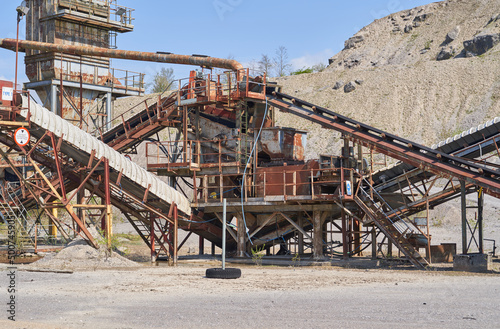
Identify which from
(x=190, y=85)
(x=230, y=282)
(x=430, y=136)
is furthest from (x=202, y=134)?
(x=430, y=136)

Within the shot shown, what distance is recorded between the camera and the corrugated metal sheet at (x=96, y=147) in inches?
989

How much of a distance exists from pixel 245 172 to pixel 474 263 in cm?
997

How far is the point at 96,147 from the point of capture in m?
26.2

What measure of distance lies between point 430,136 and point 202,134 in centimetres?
3335

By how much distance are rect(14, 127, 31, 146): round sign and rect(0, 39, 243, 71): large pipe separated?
31.3 ft

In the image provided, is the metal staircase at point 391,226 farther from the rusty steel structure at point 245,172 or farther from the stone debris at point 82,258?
the stone debris at point 82,258

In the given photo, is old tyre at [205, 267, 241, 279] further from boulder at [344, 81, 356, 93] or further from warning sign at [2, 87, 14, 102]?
boulder at [344, 81, 356, 93]

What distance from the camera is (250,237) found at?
29594mm

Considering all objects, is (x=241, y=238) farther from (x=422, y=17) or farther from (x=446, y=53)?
(x=422, y=17)

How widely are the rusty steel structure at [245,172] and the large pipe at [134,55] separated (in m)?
0.13

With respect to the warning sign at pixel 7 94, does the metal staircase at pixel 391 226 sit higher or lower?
lower

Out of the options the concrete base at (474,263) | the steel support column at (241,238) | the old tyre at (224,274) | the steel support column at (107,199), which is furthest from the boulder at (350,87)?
the old tyre at (224,274)

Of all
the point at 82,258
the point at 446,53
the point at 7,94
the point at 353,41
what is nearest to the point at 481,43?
the point at 446,53

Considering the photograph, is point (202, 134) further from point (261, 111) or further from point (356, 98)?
point (356, 98)
